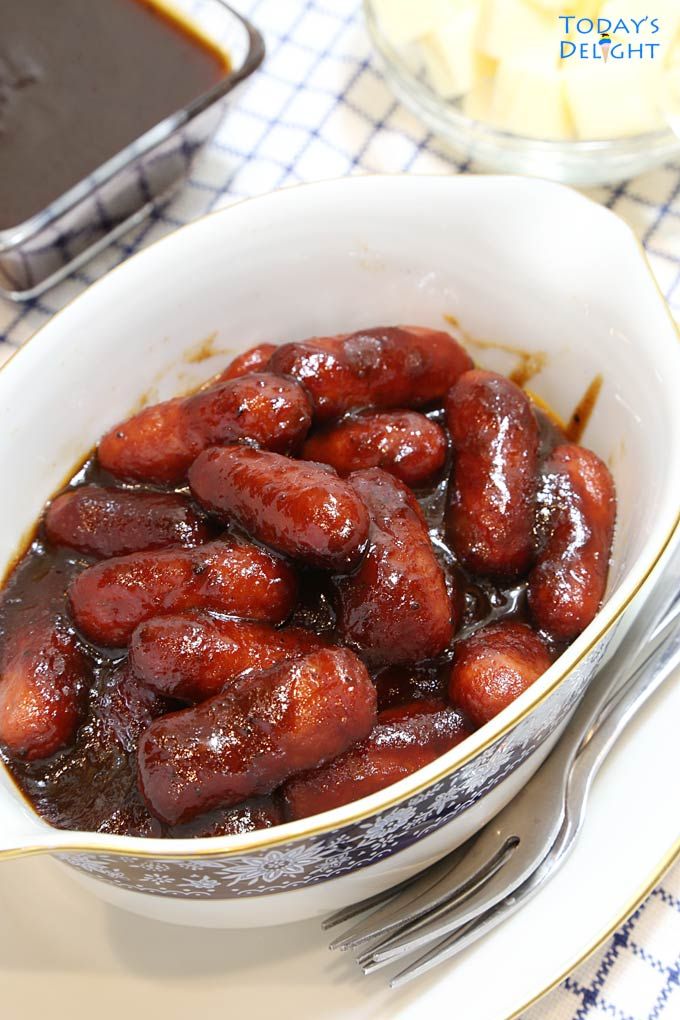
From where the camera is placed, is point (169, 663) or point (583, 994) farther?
point (583, 994)

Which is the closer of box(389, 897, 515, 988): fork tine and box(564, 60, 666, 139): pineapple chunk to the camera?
box(389, 897, 515, 988): fork tine

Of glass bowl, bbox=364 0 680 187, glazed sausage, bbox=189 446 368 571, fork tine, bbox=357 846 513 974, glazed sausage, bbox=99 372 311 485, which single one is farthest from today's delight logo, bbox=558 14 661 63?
fork tine, bbox=357 846 513 974

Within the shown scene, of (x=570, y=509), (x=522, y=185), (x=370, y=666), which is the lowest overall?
(x=370, y=666)

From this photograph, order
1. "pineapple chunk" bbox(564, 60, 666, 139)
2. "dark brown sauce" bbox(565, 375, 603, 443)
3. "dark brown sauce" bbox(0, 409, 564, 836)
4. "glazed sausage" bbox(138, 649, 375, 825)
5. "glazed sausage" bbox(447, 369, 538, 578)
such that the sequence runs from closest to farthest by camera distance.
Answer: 1. "glazed sausage" bbox(138, 649, 375, 825)
2. "dark brown sauce" bbox(0, 409, 564, 836)
3. "glazed sausage" bbox(447, 369, 538, 578)
4. "dark brown sauce" bbox(565, 375, 603, 443)
5. "pineapple chunk" bbox(564, 60, 666, 139)

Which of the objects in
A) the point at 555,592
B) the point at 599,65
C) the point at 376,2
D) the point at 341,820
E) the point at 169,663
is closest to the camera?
the point at 341,820

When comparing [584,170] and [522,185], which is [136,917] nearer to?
[522,185]

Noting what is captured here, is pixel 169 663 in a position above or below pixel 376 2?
below

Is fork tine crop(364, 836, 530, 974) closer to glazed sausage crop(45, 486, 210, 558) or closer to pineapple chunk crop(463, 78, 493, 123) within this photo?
glazed sausage crop(45, 486, 210, 558)

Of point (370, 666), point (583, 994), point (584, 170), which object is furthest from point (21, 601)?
point (584, 170)
